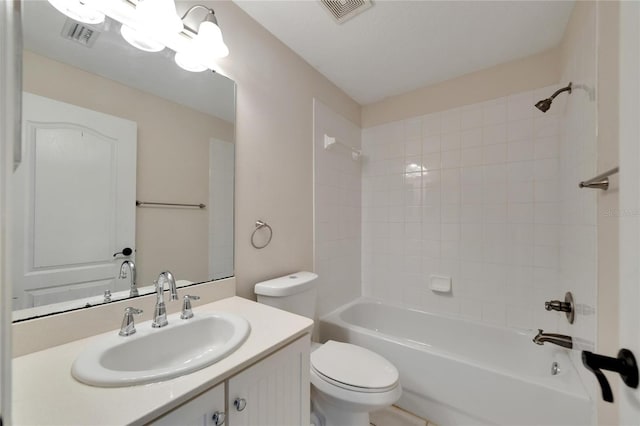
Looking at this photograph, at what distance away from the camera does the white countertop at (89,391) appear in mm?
516

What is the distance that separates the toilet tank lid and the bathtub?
1.79 ft

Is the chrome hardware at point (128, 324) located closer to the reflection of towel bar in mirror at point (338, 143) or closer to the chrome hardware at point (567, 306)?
the reflection of towel bar in mirror at point (338, 143)

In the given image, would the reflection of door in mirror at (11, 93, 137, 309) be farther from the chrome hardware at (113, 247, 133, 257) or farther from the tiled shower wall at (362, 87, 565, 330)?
the tiled shower wall at (362, 87, 565, 330)

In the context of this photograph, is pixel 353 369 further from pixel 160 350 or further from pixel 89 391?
→ pixel 89 391

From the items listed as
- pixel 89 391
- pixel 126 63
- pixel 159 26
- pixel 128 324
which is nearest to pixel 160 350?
pixel 128 324

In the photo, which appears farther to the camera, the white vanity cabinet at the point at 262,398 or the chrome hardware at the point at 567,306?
the chrome hardware at the point at 567,306

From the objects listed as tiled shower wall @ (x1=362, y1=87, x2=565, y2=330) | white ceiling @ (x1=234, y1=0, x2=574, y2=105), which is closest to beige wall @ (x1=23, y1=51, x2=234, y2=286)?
white ceiling @ (x1=234, y1=0, x2=574, y2=105)

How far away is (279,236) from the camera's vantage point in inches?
62.4

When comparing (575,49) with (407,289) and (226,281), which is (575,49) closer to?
(407,289)

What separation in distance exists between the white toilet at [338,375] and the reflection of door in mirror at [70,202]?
682 millimetres

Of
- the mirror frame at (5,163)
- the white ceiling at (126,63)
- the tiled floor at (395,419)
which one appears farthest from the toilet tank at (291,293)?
the mirror frame at (5,163)

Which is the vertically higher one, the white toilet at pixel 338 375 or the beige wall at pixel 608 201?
the beige wall at pixel 608 201

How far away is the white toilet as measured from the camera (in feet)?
3.83

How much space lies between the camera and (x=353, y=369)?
1.30 metres
